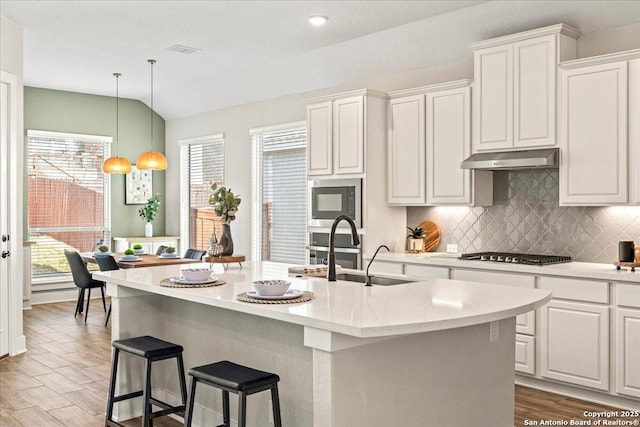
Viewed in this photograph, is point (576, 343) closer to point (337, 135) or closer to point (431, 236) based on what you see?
point (431, 236)

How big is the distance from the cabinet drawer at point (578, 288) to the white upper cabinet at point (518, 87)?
1.00 meters

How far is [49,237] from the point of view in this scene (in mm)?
8453

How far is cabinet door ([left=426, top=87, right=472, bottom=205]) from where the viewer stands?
515 cm

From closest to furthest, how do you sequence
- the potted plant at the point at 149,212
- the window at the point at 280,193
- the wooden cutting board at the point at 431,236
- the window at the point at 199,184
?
the wooden cutting board at the point at 431,236 < the window at the point at 280,193 < the window at the point at 199,184 < the potted plant at the point at 149,212

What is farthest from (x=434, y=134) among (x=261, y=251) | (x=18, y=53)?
(x=18, y=53)

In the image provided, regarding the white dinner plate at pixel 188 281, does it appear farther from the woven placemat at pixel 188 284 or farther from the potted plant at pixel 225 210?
the potted plant at pixel 225 210

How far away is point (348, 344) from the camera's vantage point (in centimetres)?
238

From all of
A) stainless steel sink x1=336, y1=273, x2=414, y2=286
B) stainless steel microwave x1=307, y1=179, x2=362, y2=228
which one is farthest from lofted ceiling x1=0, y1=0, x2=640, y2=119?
stainless steel sink x1=336, y1=273, x2=414, y2=286

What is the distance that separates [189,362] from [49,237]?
5528mm

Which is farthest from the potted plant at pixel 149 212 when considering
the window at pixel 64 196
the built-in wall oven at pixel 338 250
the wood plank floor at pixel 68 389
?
the built-in wall oven at pixel 338 250

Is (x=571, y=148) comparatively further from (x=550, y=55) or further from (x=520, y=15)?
(x=520, y=15)

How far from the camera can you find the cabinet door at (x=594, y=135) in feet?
13.7

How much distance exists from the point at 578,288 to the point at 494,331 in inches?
52.5

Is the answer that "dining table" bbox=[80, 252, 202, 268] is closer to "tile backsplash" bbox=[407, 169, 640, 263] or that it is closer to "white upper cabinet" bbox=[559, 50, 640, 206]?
"tile backsplash" bbox=[407, 169, 640, 263]
